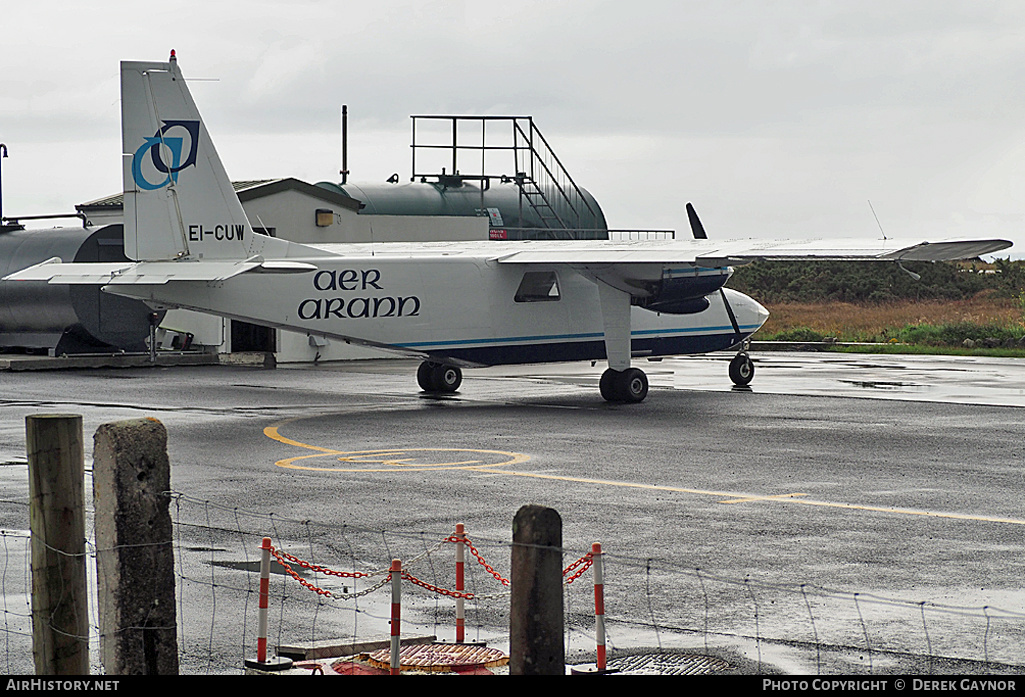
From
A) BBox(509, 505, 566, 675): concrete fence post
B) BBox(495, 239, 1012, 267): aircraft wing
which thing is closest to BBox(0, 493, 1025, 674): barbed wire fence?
BBox(509, 505, 566, 675): concrete fence post

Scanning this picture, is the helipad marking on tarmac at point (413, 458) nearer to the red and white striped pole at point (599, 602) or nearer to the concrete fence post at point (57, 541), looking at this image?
the red and white striped pole at point (599, 602)

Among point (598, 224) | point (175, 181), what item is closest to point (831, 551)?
point (175, 181)

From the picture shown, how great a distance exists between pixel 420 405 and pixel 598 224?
61.3ft

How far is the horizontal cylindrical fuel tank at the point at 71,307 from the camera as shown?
34094mm

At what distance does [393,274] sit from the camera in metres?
22.9

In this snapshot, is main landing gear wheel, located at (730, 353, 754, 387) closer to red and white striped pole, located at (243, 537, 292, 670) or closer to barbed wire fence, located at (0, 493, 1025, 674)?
barbed wire fence, located at (0, 493, 1025, 674)

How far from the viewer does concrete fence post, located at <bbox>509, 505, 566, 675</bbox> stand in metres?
5.52

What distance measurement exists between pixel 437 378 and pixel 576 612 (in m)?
17.6

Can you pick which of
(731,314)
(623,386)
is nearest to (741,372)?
(731,314)

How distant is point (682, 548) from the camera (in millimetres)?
10742

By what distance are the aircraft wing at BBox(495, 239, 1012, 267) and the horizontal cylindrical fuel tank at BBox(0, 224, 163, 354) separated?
1359cm

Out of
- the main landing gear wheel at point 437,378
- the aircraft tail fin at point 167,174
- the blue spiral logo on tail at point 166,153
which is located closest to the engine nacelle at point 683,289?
the main landing gear wheel at point 437,378

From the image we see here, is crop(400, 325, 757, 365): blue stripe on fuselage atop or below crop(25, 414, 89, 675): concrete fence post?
atop
